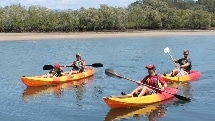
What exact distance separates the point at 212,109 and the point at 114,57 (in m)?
20.4

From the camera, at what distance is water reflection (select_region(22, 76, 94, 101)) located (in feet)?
63.5

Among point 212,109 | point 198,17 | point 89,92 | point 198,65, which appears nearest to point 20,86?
point 89,92

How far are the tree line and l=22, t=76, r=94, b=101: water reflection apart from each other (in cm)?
4540

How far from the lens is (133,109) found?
53.2ft

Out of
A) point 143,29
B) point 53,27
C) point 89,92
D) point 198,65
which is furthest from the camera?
point 143,29

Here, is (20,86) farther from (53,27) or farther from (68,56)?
(53,27)

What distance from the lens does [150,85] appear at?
16703mm

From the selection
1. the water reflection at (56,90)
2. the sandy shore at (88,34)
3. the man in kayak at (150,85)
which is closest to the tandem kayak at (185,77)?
the water reflection at (56,90)

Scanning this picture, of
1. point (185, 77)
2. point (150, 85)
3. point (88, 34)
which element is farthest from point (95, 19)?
point (150, 85)

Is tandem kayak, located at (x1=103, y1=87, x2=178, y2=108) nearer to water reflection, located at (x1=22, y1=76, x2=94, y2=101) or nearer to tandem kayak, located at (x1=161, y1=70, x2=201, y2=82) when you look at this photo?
water reflection, located at (x1=22, y1=76, x2=94, y2=101)

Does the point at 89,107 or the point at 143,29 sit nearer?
the point at 89,107

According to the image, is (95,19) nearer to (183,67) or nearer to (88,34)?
(88,34)

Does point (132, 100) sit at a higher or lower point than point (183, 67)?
lower

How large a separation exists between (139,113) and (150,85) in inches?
55.8
